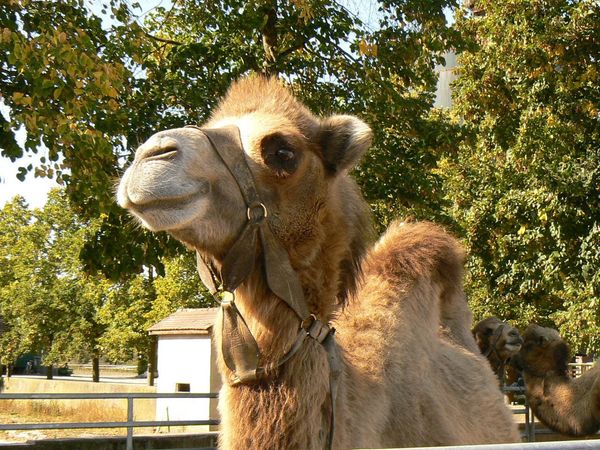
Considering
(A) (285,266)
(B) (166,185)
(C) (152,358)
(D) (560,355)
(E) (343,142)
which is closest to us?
(B) (166,185)

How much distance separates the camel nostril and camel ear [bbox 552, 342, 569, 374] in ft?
15.9

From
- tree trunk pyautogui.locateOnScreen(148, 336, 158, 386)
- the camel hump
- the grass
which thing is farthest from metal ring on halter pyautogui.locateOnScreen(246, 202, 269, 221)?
tree trunk pyautogui.locateOnScreen(148, 336, 158, 386)

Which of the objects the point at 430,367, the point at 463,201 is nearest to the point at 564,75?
the point at 463,201

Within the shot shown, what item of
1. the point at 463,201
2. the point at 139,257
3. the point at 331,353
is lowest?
the point at 331,353

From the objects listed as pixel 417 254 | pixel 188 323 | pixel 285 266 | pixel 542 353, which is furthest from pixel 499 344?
pixel 188 323

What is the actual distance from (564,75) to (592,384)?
7.68 metres

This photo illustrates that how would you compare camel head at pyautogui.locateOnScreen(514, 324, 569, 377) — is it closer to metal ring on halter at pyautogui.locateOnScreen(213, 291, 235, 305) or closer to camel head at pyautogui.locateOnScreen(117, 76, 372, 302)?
camel head at pyautogui.locateOnScreen(117, 76, 372, 302)

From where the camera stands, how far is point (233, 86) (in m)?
3.38

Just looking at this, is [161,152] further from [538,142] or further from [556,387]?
[538,142]

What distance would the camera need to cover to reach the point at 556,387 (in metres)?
6.72

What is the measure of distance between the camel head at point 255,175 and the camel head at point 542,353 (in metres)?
3.70

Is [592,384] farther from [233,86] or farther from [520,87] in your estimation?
[520,87]

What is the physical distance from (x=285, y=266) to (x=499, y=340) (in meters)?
3.48

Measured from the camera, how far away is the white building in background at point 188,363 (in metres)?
14.0
